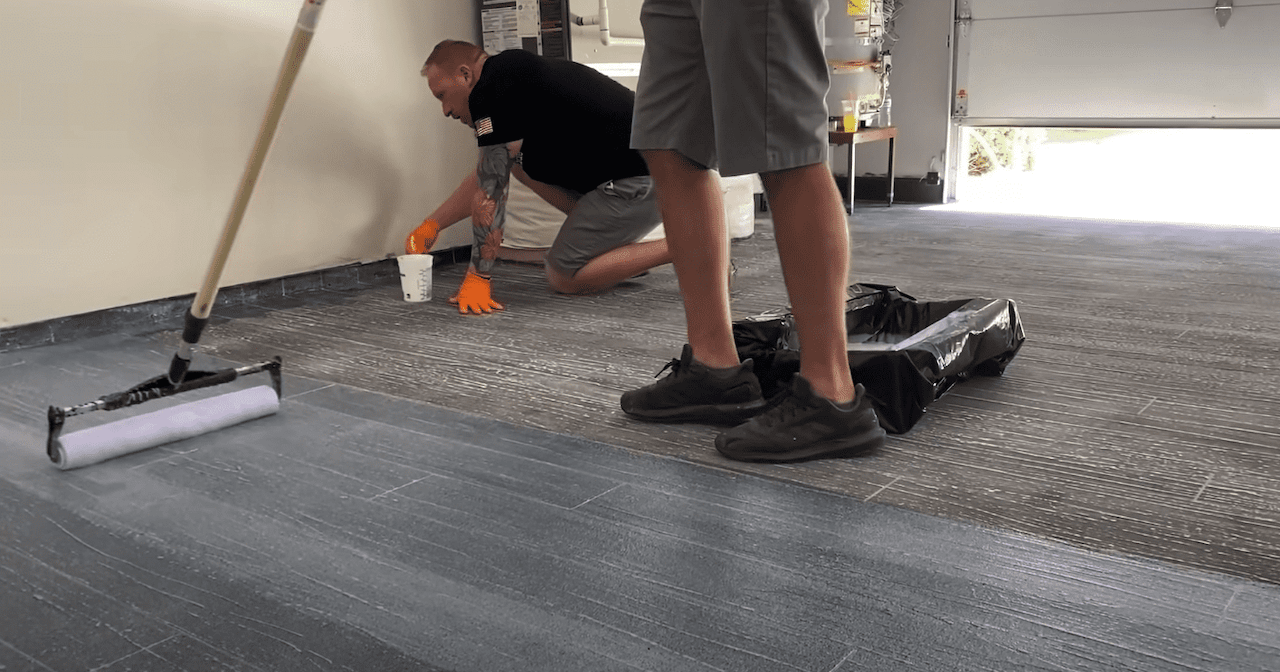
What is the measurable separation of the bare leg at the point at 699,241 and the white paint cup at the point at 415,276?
1.29 m

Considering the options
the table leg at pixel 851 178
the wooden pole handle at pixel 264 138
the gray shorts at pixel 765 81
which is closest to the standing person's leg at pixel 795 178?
the gray shorts at pixel 765 81

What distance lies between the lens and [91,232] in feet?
8.00

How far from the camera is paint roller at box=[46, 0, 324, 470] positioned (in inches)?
53.1

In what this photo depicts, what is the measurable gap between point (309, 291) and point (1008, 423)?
212 centimetres

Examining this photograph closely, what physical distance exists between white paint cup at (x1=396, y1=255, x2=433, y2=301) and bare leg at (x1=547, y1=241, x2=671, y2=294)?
0.34 metres

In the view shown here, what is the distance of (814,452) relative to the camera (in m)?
1.44

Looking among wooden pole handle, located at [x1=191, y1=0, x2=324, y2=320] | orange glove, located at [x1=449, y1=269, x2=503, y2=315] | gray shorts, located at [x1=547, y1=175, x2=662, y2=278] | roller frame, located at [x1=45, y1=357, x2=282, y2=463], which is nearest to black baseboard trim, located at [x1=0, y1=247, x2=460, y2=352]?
orange glove, located at [x1=449, y1=269, x2=503, y2=315]

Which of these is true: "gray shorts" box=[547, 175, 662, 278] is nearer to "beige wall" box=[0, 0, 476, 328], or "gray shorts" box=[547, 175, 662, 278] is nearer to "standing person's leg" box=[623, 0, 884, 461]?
"beige wall" box=[0, 0, 476, 328]

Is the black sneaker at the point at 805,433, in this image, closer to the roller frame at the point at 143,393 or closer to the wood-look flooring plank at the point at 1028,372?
the wood-look flooring plank at the point at 1028,372

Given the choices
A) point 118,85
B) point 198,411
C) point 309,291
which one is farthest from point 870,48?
point 198,411

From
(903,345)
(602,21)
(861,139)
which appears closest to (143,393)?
(903,345)

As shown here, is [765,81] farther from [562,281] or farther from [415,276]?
[415,276]

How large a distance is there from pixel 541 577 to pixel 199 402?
2.83ft

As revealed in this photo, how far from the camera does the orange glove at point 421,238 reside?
112 inches
